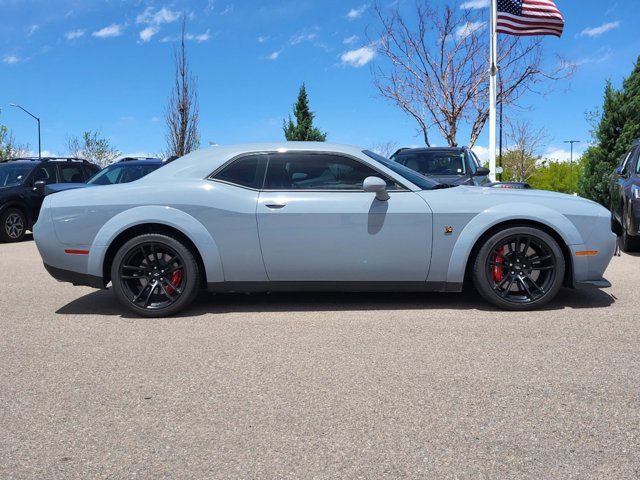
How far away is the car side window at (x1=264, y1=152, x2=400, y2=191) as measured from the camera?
5.25m

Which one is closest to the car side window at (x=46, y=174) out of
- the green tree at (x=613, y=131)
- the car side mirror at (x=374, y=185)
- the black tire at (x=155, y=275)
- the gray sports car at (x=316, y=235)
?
the gray sports car at (x=316, y=235)

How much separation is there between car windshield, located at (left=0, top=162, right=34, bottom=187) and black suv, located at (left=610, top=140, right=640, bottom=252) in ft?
39.0

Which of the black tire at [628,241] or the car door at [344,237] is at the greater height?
the car door at [344,237]

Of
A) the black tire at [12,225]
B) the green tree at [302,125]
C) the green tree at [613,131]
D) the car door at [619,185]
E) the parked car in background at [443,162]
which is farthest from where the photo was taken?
the green tree at [302,125]

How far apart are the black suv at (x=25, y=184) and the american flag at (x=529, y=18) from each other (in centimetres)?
1121

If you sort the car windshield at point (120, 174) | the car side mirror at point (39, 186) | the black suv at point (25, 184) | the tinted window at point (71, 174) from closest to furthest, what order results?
the car windshield at point (120, 174), the black suv at point (25, 184), the car side mirror at point (39, 186), the tinted window at point (71, 174)

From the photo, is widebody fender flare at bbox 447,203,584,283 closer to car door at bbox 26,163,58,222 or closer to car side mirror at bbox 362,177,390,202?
car side mirror at bbox 362,177,390,202

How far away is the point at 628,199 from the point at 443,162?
3.39 meters

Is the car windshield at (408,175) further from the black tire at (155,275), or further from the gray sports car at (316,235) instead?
the black tire at (155,275)

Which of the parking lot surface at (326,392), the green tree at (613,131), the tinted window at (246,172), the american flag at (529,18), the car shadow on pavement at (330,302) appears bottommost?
the parking lot surface at (326,392)

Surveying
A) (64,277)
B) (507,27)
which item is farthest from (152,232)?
(507,27)

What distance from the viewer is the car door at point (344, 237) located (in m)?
5.07

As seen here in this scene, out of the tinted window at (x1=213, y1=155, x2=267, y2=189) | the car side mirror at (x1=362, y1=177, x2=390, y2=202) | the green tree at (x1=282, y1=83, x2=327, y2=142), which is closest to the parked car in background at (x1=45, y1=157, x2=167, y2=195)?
the tinted window at (x1=213, y1=155, x2=267, y2=189)

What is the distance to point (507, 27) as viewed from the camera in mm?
16016
